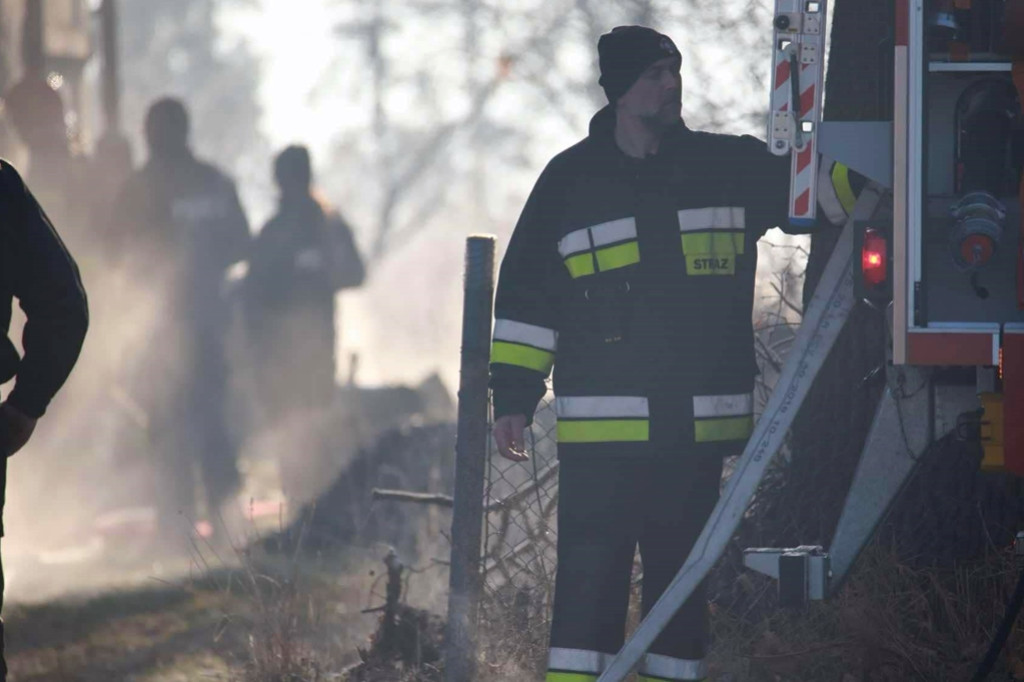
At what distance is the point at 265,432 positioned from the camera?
13.7 m

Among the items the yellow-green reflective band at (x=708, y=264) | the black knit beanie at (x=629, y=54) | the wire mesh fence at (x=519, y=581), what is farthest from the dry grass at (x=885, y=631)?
the black knit beanie at (x=629, y=54)

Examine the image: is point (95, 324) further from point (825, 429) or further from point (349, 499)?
point (825, 429)

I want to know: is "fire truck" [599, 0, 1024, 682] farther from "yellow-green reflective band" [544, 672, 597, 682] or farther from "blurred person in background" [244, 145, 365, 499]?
"blurred person in background" [244, 145, 365, 499]

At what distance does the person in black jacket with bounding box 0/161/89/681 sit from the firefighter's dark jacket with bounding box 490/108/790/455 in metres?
1.21

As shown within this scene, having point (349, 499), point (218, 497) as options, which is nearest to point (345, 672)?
point (349, 499)

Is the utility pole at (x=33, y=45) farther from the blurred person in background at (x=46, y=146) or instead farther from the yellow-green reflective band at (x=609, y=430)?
the yellow-green reflective band at (x=609, y=430)

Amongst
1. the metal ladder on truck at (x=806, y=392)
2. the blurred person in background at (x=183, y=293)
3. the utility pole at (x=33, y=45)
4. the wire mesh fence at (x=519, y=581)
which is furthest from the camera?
the utility pole at (x=33, y=45)

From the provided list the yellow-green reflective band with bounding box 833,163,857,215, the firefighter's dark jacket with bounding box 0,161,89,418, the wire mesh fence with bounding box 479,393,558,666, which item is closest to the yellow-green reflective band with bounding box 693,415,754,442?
the yellow-green reflective band with bounding box 833,163,857,215

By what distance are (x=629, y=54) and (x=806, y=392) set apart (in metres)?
1.05

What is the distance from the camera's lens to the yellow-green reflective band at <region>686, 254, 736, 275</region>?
508 centimetres

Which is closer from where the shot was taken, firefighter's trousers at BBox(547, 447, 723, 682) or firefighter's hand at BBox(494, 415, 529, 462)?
firefighter's trousers at BBox(547, 447, 723, 682)

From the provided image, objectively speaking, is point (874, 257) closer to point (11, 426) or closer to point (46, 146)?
point (11, 426)

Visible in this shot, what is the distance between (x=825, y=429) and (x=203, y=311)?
20.6ft

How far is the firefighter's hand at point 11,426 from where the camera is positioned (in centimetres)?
458
